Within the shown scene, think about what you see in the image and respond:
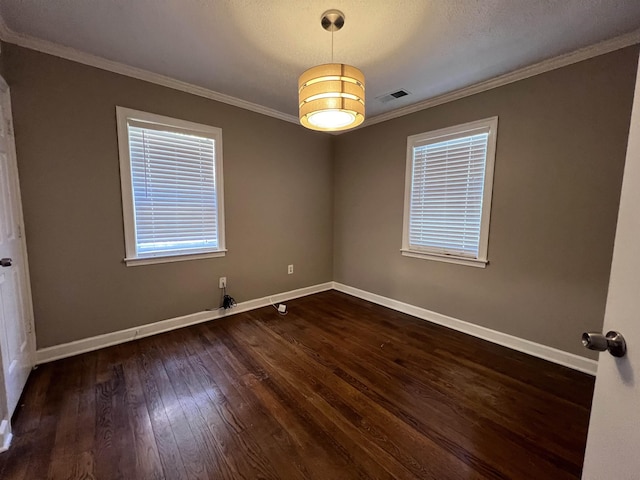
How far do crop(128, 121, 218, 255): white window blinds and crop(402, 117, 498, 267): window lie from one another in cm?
229

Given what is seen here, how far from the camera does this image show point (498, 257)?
2643 millimetres

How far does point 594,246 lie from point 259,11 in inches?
116

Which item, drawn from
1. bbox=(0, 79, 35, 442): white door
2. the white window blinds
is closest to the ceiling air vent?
the white window blinds

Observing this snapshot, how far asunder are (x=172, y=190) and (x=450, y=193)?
9.48 ft

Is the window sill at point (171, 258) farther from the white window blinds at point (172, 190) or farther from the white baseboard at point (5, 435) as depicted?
the white baseboard at point (5, 435)

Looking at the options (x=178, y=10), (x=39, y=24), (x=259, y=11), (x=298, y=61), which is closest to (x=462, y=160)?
(x=298, y=61)

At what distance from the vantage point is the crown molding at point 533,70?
194 cm

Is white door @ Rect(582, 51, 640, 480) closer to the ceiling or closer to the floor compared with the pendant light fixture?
closer to the floor

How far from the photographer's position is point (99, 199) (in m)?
2.39

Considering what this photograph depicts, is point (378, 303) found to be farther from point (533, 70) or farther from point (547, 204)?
point (533, 70)

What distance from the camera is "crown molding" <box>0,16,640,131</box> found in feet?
6.45

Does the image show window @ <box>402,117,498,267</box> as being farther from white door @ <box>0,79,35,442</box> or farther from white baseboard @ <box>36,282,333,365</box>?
white door @ <box>0,79,35,442</box>

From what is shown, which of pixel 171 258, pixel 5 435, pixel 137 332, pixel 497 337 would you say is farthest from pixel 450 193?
pixel 5 435

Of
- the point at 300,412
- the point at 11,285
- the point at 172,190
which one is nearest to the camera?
the point at 300,412
